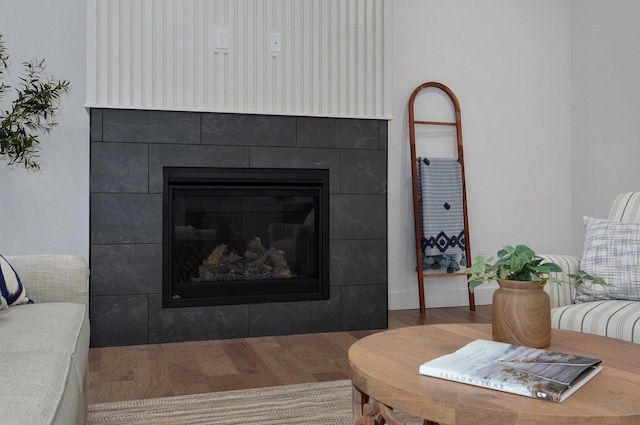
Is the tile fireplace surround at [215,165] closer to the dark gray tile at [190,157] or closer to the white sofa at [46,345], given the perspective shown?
the dark gray tile at [190,157]

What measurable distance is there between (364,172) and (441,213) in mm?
819

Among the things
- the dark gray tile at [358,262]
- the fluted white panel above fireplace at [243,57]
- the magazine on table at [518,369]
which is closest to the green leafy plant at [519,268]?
the magazine on table at [518,369]

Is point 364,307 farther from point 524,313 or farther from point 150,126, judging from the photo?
point 524,313

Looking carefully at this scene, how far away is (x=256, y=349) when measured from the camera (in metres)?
3.19

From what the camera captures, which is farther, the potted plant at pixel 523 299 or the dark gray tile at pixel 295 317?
the dark gray tile at pixel 295 317

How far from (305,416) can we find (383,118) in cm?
203

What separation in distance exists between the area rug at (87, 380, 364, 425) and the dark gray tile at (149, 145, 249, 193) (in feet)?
4.42

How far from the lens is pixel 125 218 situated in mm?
3287

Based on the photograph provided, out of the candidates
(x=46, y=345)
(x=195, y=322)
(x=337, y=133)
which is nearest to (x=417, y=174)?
(x=337, y=133)

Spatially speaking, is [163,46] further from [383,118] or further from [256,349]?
[256,349]

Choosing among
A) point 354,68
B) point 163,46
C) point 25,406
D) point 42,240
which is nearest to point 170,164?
point 163,46

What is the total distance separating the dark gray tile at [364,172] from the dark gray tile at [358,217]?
48mm

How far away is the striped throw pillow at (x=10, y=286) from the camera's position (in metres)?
1.91

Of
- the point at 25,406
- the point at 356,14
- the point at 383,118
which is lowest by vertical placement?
the point at 25,406
